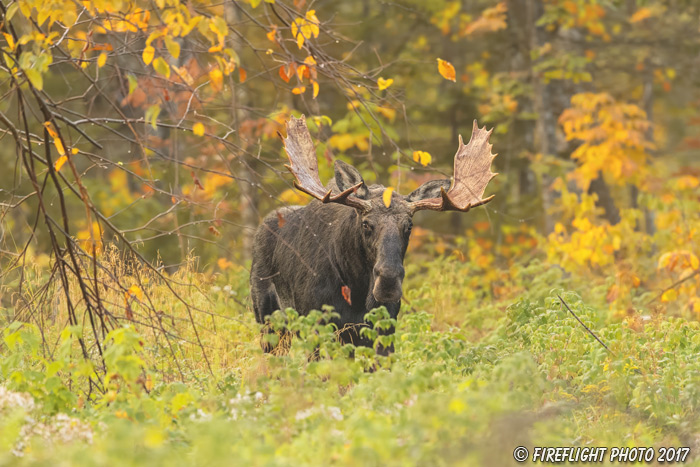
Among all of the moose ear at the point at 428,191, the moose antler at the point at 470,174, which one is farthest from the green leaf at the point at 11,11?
the moose ear at the point at 428,191

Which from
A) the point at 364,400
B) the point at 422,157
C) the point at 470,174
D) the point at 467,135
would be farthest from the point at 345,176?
the point at 467,135

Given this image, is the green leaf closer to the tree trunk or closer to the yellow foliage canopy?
the yellow foliage canopy

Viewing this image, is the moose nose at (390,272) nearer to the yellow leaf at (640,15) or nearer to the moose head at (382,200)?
the moose head at (382,200)

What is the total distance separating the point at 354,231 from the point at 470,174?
3.88 ft

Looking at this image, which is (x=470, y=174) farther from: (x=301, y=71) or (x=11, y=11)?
(x=11, y=11)

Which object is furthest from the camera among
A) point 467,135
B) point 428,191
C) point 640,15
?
point 640,15

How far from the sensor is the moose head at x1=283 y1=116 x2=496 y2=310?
7199mm

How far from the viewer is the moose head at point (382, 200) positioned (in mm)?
7199

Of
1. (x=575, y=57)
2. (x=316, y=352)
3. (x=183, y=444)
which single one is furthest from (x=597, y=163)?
(x=183, y=444)

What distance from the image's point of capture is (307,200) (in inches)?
512

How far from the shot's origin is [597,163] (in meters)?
14.9

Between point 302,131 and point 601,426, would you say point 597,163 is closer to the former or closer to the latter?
point 302,131

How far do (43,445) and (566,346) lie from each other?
436 centimetres

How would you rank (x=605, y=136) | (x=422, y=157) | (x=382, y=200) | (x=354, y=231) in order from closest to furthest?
(x=422, y=157)
(x=382, y=200)
(x=354, y=231)
(x=605, y=136)
